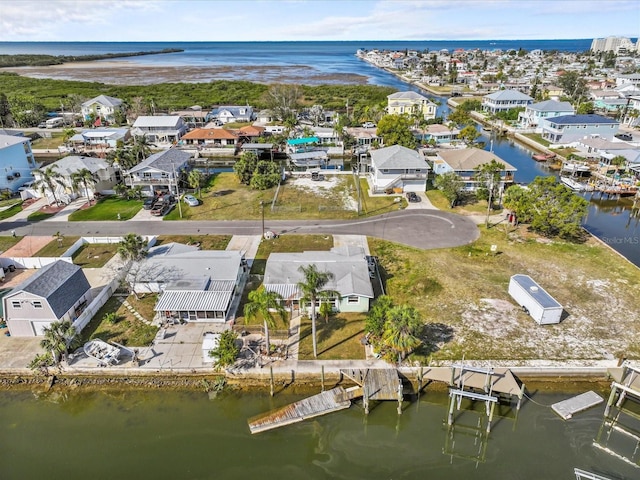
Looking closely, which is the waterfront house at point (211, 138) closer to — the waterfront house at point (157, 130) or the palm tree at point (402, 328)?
the waterfront house at point (157, 130)

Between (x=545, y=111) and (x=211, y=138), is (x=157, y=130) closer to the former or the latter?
(x=211, y=138)

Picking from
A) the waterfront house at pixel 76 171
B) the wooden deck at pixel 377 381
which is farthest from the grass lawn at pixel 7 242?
the wooden deck at pixel 377 381

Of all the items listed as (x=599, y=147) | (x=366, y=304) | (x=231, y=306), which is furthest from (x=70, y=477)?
(x=599, y=147)

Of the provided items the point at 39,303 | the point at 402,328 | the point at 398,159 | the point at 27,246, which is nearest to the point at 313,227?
the point at 398,159

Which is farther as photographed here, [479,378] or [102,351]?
[102,351]

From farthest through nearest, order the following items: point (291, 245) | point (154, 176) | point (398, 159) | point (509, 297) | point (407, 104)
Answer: point (407, 104) → point (154, 176) → point (398, 159) → point (291, 245) → point (509, 297)

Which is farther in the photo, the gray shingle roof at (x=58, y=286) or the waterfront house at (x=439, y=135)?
the waterfront house at (x=439, y=135)

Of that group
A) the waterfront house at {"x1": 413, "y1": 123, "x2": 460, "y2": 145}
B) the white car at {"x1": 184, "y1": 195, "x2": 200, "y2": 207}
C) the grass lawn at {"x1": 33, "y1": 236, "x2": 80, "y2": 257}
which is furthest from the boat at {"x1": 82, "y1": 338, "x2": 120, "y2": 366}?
the waterfront house at {"x1": 413, "y1": 123, "x2": 460, "y2": 145}
